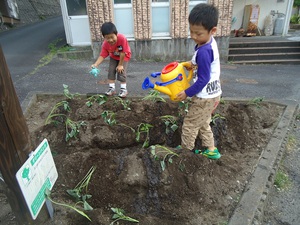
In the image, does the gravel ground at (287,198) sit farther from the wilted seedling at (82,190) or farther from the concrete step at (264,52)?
the concrete step at (264,52)

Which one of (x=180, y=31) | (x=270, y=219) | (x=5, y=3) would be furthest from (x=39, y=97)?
(x=5, y=3)

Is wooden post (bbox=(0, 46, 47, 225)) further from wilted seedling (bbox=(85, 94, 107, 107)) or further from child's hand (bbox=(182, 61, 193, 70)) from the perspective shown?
wilted seedling (bbox=(85, 94, 107, 107))

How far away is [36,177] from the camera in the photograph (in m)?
1.75

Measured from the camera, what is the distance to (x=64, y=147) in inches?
124

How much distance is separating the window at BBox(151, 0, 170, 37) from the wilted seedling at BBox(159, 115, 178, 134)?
19.6 ft

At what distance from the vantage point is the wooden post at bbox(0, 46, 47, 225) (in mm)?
1596

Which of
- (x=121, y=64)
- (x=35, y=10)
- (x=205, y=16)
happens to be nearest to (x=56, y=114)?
(x=121, y=64)

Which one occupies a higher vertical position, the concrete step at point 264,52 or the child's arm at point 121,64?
the child's arm at point 121,64

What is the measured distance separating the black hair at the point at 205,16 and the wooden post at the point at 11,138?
1.61 metres

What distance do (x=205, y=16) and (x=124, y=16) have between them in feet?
22.5

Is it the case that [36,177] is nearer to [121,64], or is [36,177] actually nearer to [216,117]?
[216,117]

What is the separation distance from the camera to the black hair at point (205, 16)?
86.4 inches

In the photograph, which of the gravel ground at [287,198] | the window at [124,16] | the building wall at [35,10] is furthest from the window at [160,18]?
the building wall at [35,10]

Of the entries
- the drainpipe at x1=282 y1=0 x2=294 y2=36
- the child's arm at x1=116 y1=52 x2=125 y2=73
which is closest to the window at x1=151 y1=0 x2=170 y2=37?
the child's arm at x1=116 y1=52 x2=125 y2=73
